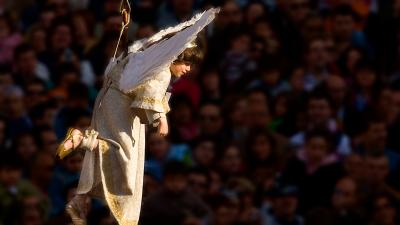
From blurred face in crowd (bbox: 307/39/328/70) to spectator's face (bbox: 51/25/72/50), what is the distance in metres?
2.43

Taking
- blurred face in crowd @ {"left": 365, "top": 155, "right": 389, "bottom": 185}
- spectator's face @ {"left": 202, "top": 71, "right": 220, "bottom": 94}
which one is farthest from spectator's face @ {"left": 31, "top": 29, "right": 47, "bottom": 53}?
blurred face in crowd @ {"left": 365, "top": 155, "right": 389, "bottom": 185}

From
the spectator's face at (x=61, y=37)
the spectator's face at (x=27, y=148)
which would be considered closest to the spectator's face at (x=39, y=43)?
the spectator's face at (x=61, y=37)

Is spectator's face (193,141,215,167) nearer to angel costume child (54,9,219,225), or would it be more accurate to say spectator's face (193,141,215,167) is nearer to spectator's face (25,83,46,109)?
spectator's face (25,83,46,109)

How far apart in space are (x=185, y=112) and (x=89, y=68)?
1.20 meters

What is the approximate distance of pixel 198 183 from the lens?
701 inches

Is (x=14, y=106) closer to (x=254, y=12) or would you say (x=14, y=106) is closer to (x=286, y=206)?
(x=286, y=206)

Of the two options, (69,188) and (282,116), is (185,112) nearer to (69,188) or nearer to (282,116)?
(282,116)

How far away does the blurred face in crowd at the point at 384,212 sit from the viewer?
17.8 meters

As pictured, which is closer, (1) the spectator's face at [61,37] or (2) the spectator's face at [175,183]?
(2) the spectator's face at [175,183]

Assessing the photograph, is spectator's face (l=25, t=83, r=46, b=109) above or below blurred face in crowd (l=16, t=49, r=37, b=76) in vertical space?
below

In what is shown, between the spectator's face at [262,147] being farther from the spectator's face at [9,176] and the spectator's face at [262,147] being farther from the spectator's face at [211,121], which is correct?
the spectator's face at [9,176]

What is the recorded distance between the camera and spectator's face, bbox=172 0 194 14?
20.5 m

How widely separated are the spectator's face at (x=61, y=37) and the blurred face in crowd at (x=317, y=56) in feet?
7.97

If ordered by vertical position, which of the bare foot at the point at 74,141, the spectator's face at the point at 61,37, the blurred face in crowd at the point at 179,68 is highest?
the spectator's face at the point at 61,37
